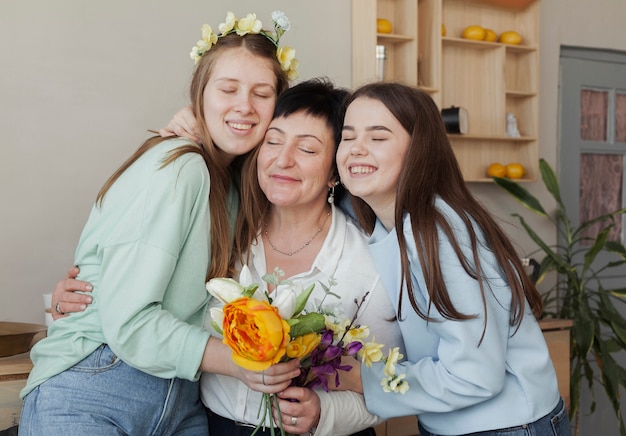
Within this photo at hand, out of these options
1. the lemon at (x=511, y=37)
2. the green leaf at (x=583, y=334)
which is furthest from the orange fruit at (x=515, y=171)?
the green leaf at (x=583, y=334)

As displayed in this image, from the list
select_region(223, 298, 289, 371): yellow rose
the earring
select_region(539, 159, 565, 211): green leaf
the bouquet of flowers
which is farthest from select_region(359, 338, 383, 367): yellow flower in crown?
select_region(539, 159, 565, 211): green leaf

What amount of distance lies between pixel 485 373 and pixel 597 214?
369 centimetres

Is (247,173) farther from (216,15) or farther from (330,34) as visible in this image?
(330,34)

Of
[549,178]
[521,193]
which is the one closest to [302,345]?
[521,193]

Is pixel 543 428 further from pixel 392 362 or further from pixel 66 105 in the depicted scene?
pixel 66 105

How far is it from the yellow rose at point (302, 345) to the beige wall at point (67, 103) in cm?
195

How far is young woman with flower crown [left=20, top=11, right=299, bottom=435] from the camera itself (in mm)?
1556

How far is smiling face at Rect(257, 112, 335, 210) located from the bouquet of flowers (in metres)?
0.34

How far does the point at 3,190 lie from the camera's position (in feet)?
9.86

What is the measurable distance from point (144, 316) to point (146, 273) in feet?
0.29

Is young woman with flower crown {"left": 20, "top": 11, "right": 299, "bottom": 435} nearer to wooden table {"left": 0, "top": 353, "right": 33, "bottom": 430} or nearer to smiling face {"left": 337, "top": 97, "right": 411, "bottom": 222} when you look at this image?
wooden table {"left": 0, "top": 353, "right": 33, "bottom": 430}

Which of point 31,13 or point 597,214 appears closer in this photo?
point 31,13

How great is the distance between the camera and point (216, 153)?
1923 mm

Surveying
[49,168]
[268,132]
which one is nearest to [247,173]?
[268,132]
